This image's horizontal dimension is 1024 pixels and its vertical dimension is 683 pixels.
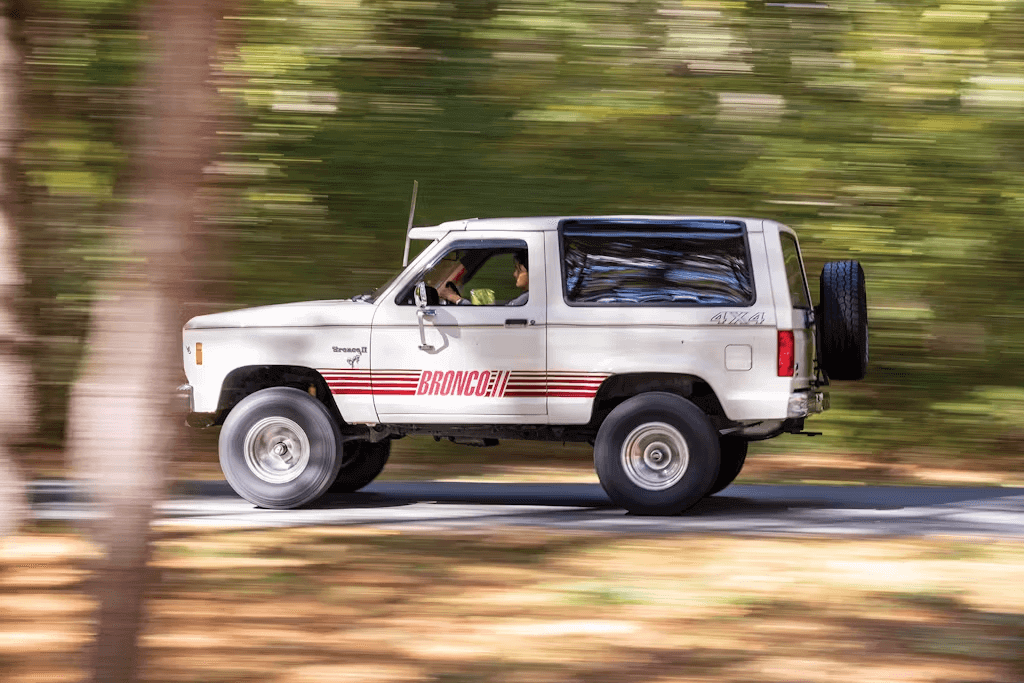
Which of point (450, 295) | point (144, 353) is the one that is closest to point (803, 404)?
point (450, 295)

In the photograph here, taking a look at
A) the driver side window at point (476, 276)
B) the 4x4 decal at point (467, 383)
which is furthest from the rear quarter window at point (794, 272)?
the driver side window at point (476, 276)

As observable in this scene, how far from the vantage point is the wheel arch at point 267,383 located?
10.7 m

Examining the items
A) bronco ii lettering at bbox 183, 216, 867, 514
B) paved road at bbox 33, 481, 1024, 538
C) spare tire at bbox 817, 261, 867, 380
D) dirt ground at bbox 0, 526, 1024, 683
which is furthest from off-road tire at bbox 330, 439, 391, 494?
spare tire at bbox 817, 261, 867, 380

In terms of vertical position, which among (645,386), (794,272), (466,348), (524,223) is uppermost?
(524,223)

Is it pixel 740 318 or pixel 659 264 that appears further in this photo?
pixel 659 264

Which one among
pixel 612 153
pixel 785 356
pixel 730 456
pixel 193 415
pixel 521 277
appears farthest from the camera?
pixel 612 153

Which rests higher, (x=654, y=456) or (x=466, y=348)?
(x=466, y=348)

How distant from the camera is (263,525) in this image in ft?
32.1

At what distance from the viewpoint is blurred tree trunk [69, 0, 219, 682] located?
16.1ft

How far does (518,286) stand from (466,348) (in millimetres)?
613

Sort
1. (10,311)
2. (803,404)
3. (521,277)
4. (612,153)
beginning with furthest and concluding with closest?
1. (612,153)
2. (521,277)
3. (803,404)
4. (10,311)

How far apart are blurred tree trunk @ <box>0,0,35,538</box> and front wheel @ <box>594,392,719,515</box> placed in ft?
13.0

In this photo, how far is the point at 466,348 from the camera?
10398 millimetres

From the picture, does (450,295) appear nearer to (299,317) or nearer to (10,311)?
(299,317)
